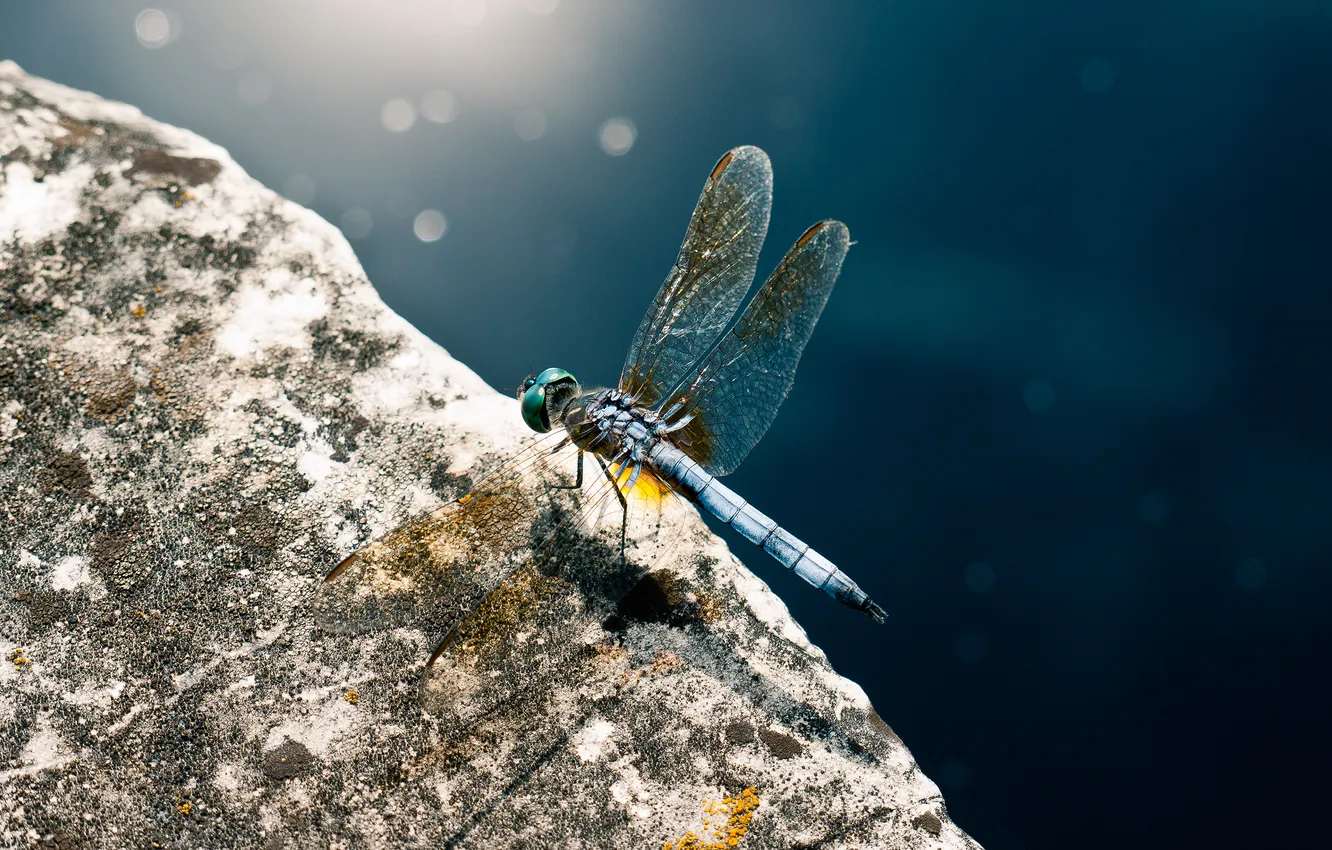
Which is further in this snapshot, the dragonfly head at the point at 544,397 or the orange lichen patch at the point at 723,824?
the dragonfly head at the point at 544,397

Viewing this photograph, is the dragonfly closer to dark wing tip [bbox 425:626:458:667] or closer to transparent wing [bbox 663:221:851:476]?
transparent wing [bbox 663:221:851:476]

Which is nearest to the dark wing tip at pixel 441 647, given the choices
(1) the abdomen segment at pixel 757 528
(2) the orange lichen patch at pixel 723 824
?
(2) the orange lichen patch at pixel 723 824

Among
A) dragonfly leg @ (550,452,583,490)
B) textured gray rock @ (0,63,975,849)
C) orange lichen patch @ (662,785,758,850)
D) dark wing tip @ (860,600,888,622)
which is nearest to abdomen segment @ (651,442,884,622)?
dark wing tip @ (860,600,888,622)

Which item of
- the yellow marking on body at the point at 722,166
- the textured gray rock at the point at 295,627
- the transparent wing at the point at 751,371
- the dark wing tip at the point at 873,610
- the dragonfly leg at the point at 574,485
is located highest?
the yellow marking on body at the point at 722,166

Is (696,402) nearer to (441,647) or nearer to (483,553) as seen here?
(483,553)

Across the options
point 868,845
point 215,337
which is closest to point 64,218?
point 215,337

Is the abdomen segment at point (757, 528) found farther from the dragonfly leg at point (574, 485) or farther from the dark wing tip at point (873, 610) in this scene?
the dragonfly leg at point (574, 485)
